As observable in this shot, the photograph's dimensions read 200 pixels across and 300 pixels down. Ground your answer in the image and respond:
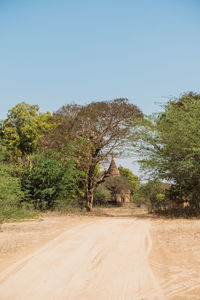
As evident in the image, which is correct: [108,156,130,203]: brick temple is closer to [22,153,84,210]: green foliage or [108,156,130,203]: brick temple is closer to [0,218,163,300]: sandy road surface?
[22,153,84,210]: green foliage

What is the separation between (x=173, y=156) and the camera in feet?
54.6

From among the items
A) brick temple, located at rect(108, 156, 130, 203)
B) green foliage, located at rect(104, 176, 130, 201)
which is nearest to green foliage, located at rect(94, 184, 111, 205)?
green foliage, located at rect(104, 176, 130, 201)

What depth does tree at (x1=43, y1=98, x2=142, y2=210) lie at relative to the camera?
23.3 metres

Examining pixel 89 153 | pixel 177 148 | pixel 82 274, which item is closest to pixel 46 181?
pixel 89 153

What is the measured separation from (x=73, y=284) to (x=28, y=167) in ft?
55.9

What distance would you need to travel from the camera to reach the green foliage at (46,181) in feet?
64.5

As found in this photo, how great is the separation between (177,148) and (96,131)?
8.69 metres

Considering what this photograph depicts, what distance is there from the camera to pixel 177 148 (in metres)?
16.3

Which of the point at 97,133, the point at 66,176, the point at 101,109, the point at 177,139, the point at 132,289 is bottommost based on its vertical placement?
the point at 132,289

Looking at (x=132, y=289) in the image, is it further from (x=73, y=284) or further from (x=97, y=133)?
(x=97, y=133)

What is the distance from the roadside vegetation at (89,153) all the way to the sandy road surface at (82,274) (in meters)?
8.87

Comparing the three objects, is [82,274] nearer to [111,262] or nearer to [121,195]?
[111,262]

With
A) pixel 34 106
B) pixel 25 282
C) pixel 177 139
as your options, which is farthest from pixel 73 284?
pixel 34 106

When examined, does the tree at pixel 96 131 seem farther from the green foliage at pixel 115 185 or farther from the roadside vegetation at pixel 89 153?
the green foliage at pixel 115 185
